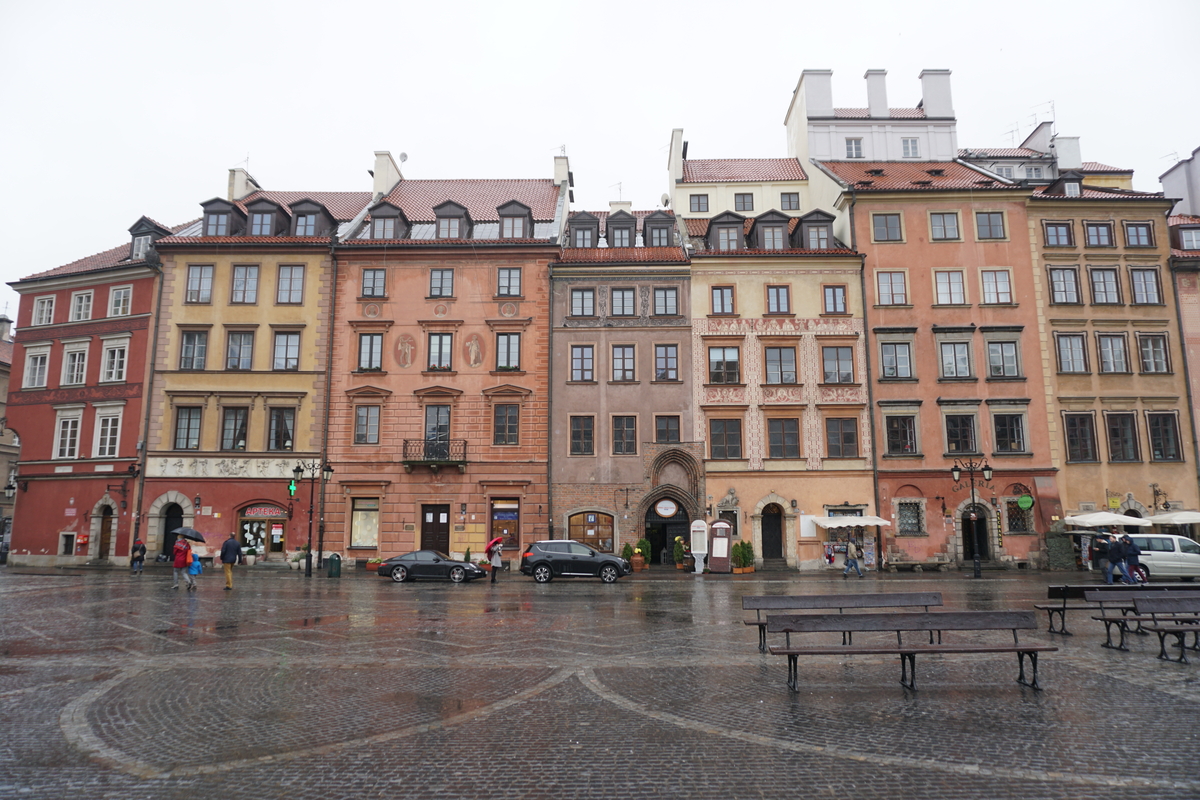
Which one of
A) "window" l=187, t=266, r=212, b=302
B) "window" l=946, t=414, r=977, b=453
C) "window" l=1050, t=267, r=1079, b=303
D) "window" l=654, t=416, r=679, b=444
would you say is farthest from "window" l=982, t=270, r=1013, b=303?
"window" l=187, t=266, r=212, b=302

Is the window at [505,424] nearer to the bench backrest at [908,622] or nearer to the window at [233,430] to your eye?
the window at [233,430]

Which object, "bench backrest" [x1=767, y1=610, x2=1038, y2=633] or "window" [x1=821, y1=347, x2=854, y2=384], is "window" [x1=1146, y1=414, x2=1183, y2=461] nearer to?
"window" [x1=821, y1=347, x2=854, y2=384]

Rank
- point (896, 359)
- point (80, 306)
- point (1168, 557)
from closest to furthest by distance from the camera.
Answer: point (1168, 557), point (896, 359), point (80, 306)

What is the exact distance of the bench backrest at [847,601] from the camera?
41.2ft

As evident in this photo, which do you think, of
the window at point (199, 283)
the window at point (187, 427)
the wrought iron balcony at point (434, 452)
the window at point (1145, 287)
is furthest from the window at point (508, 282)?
the window at point (1145, 287)

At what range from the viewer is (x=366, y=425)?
34.8 meters

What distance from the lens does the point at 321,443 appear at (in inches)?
1351

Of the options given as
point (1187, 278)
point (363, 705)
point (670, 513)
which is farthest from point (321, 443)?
point (1187, 278)

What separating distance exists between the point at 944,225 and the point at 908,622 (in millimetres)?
31275

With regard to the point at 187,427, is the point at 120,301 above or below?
above

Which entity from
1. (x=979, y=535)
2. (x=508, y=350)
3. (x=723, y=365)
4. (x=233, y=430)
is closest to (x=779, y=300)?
(x=723, y=365)

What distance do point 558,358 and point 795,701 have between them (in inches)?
1071

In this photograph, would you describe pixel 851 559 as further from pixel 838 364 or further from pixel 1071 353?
pixel 1071 353

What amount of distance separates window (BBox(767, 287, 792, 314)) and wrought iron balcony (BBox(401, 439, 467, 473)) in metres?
15.9
